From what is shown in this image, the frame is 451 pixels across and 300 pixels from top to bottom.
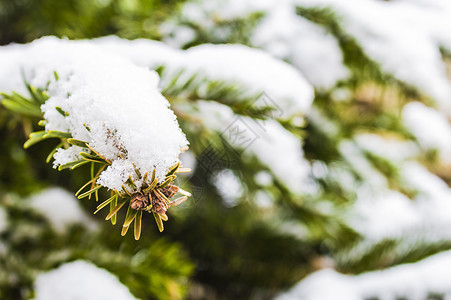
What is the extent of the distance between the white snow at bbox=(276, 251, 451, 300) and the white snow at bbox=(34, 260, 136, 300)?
31 cm

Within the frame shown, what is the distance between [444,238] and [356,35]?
364 mm

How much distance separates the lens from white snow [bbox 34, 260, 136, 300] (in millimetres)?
308

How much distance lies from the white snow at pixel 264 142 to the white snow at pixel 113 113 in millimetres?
130

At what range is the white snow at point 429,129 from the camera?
0.64m

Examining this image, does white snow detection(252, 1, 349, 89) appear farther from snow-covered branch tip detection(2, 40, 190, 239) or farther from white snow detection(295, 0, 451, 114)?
snow-covered branch tip detection(2, 40, 190, 239)

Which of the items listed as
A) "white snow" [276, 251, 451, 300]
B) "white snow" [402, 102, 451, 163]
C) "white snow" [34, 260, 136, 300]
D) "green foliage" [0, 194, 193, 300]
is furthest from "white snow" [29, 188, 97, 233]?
"white snow" [402, 102, 451, 163]

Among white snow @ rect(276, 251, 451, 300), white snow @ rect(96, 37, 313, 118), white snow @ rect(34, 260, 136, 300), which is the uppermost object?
white snow @ rect(96, 37, 313, 118)

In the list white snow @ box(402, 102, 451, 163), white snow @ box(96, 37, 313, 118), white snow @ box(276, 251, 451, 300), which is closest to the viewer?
white snow @ box(96, 37, 313, 118)

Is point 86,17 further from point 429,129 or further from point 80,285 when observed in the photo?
point 429,129

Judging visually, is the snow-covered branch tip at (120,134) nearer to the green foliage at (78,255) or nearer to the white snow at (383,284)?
the green foliage at (78,255)

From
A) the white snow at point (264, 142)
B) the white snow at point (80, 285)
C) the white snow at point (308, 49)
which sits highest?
the white snow at point (308, 49)

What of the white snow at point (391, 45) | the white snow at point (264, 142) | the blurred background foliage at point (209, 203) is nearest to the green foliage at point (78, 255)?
the blurred background foliage at point (209, 203)

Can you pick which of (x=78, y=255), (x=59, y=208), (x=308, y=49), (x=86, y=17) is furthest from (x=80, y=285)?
(x=308, y=49)

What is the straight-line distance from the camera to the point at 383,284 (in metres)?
0.51
